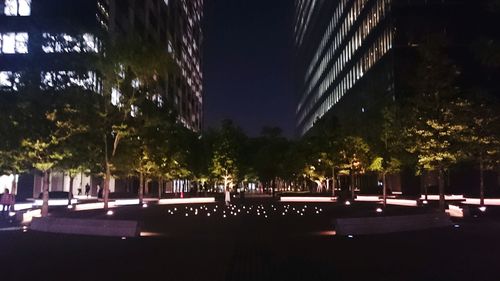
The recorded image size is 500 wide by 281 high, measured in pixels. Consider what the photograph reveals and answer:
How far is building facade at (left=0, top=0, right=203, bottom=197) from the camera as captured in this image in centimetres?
2723

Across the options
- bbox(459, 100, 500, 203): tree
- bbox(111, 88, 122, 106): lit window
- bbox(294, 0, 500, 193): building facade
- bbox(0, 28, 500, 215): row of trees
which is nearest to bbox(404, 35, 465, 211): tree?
bbox(0, 28, 500, 215): row of trees

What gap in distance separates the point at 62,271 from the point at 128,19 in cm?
6096

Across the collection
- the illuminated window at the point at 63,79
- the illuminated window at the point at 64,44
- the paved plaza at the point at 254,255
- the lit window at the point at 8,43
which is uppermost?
the lit window at the point at 8,43

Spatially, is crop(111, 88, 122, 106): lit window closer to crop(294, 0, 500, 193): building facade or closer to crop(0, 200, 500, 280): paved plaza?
crop(0, 200, 500, 280): paved plaza

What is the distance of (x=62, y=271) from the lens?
12.3 metres

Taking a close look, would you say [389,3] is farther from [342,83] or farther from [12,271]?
[12,271]

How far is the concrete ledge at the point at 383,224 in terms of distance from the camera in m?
19.5

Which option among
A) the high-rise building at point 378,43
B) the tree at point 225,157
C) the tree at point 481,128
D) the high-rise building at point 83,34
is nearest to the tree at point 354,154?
the high-rise building at point 378,43

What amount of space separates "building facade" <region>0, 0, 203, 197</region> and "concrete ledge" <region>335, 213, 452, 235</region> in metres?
16.1

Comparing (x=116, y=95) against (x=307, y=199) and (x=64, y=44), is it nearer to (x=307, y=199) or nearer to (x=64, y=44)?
(x=64, y=44)

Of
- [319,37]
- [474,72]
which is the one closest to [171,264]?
[474,72]

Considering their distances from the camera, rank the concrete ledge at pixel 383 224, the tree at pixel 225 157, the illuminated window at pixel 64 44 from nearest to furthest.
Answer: the concrete ledge at pixel 383 224, the illuminated window at pixel 64 44, the tree at pixel 225 157

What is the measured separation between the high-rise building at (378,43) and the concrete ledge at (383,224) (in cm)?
2288

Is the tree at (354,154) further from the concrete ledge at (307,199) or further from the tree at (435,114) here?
the tree at (435,114)
